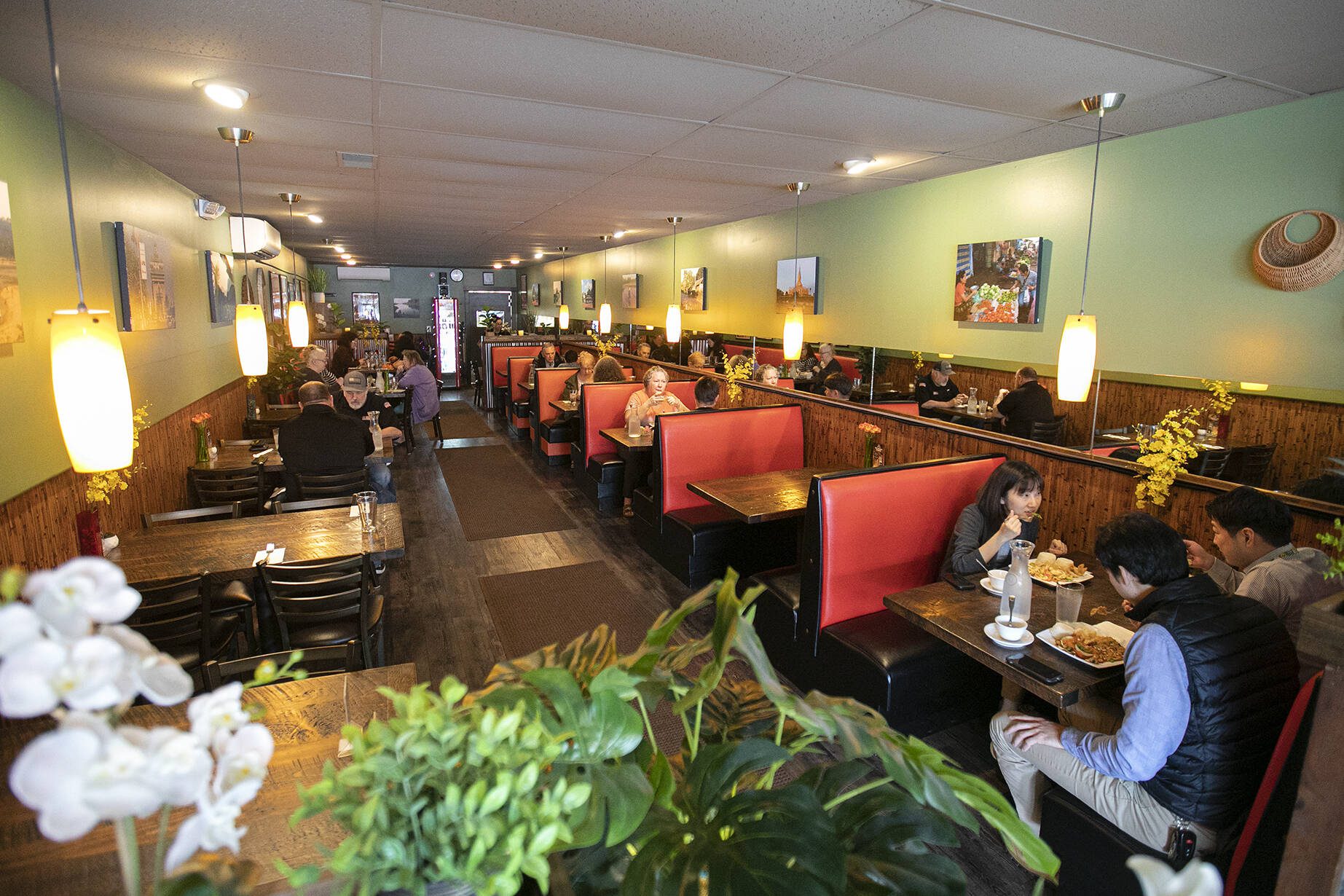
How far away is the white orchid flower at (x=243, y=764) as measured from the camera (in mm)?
610

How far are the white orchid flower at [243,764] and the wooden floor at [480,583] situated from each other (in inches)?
88.7

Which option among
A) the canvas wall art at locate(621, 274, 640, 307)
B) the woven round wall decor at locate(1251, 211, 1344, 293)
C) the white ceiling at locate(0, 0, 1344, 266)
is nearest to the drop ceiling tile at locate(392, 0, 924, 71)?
the white ceiling at locate(0, 0, 1344, 266)

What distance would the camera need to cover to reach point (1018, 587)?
2.29m

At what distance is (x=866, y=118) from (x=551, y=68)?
1670mm

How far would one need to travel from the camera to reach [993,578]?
8.72 ft

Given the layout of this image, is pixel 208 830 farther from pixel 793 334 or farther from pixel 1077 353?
pixel 793 334

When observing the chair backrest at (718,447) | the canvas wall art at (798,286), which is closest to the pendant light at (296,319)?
the chair backrest at (718,447)

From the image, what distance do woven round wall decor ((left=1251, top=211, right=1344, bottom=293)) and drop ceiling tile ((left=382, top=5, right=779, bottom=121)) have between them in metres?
2.92

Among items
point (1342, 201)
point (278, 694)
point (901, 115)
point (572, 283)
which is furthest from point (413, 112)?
point (572, 283)

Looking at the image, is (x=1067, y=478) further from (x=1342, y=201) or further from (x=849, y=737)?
(x=849, y=737)

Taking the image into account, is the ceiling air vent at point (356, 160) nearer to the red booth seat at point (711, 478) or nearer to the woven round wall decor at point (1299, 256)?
the red booth seat at point (711, 478)

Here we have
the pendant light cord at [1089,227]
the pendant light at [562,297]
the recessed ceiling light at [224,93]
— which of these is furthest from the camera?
the pendant light at [562,297]

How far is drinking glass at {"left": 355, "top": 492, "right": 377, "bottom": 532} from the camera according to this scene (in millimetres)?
3285

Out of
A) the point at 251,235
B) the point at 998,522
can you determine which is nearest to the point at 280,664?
the point at 998,522
